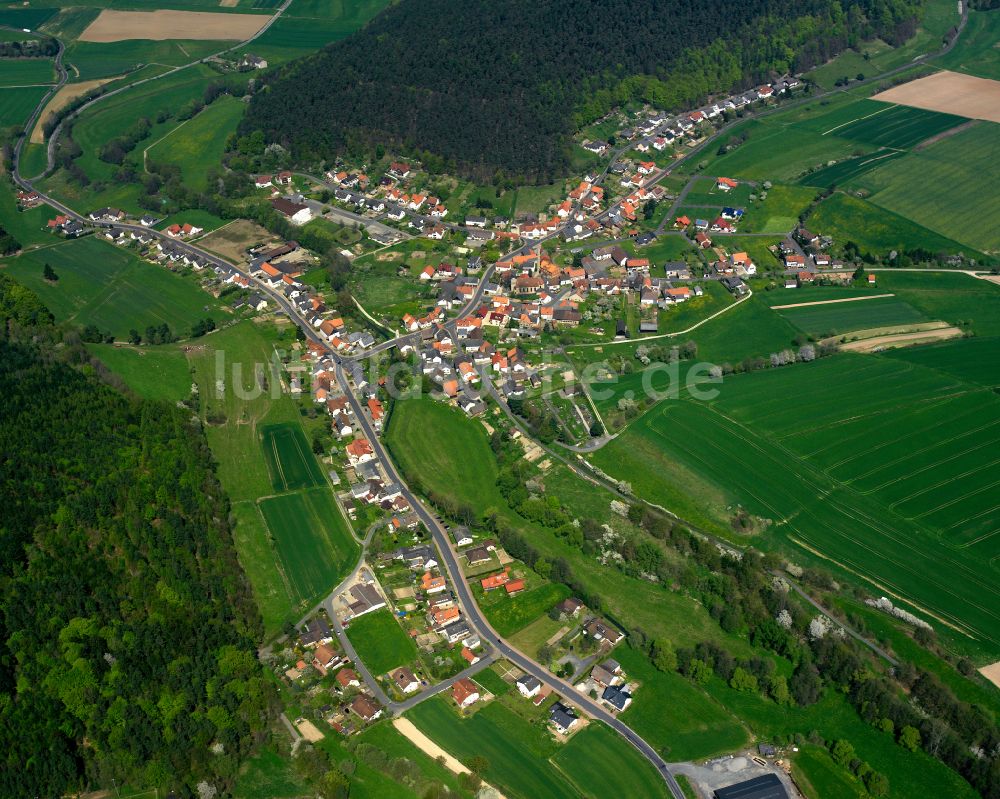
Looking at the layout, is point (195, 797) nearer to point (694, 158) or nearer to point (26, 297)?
point (26, 297)

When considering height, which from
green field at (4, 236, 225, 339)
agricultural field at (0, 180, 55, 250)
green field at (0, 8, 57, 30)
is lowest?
green field at (4, 236, 225, 339)

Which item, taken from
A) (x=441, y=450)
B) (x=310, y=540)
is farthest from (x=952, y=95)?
(x=310, y=540)

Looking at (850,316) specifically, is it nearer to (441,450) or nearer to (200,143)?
(441,450)

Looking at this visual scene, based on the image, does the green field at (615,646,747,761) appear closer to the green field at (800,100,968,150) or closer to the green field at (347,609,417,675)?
the green field at (347,609,417,675)

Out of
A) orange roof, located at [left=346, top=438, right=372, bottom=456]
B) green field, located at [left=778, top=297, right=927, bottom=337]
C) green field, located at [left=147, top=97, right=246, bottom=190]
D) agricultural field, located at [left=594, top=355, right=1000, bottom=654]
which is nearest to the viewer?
agricultural field, located at [left=594, top=355, right=1000, bottom=654]

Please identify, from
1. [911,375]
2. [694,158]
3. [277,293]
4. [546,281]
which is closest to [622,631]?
[911,375]

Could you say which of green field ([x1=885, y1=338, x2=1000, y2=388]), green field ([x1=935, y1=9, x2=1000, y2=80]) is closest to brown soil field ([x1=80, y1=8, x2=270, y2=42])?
green field ([x1=935, y1=9, x2=1000, y2=80])

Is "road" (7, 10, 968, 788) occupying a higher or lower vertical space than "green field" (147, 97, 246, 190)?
lower
